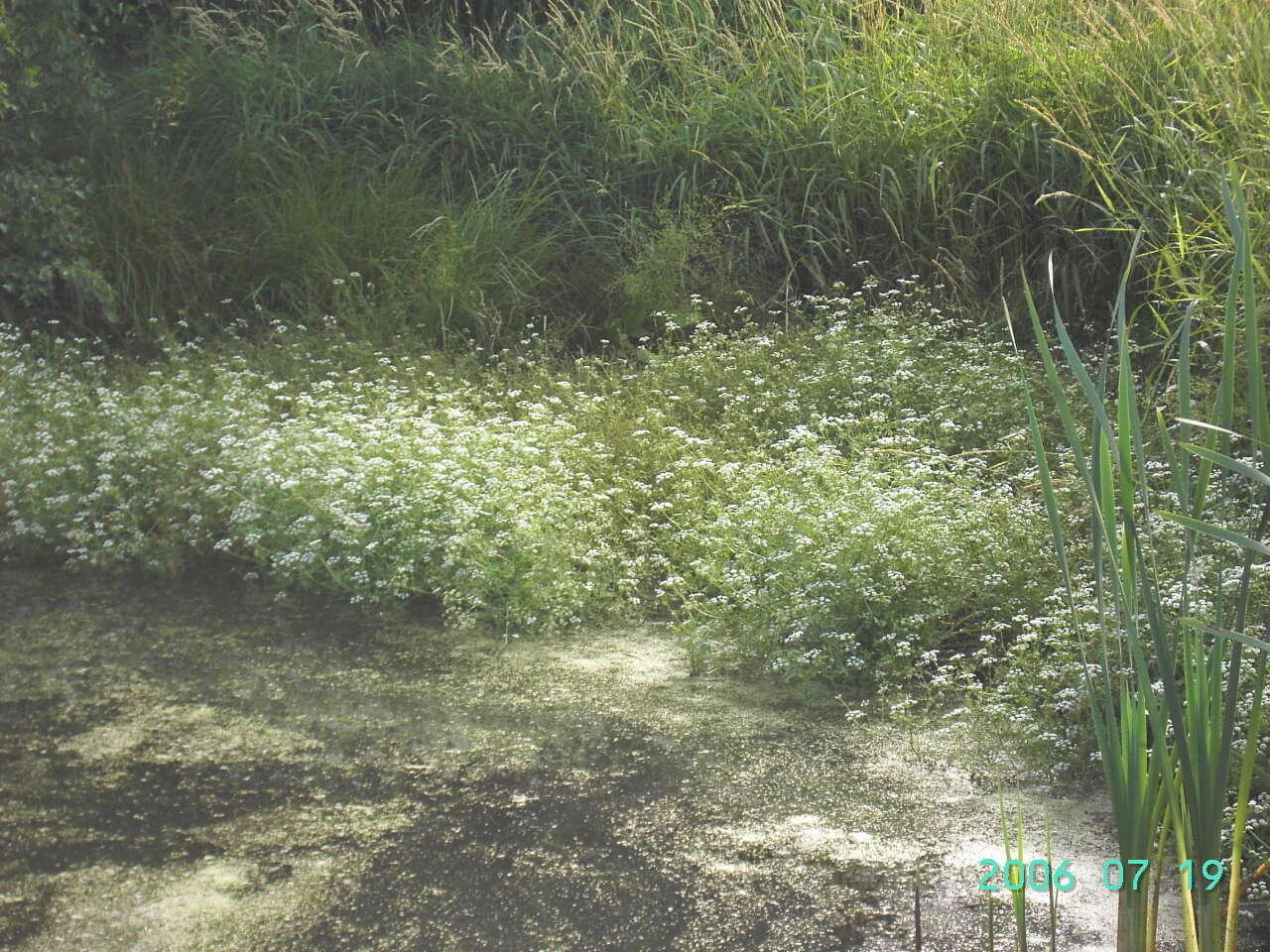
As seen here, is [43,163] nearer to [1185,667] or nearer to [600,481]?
[600,481]

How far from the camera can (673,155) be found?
25.2 feet

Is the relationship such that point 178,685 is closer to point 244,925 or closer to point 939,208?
point 244,925

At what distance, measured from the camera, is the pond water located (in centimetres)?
256

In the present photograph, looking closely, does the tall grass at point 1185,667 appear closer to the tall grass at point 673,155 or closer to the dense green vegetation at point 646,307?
the dense green vegetation at point 646,307

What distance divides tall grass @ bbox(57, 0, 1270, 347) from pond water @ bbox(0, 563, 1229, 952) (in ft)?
9.51

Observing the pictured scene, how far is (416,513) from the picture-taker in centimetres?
462

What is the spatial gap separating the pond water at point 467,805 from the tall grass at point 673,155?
2.90 m

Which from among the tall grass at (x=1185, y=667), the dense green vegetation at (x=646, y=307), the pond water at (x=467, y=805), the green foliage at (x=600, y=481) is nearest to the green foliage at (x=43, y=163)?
the dense green vegetation at (x=646, y=307)

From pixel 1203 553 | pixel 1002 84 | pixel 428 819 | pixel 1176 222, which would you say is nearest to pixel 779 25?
pixel 1002 84

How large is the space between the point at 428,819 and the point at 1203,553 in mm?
2017

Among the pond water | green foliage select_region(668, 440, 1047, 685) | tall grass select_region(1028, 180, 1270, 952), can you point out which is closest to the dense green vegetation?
green foliage select_region(668, 440, 1047, 685)

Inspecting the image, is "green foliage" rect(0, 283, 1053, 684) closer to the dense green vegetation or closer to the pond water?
the dense green vegetation

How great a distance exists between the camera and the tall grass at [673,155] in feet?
21.2

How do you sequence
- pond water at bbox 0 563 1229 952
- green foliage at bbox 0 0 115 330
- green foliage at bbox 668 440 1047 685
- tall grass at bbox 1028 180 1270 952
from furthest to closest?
green foliage at bbox 0 0 115 330, green foliage at bbox 668 440 1047 685, pond water at bbox 0 563 1229 952, tall grass at bbox 1028 180 1270 952
